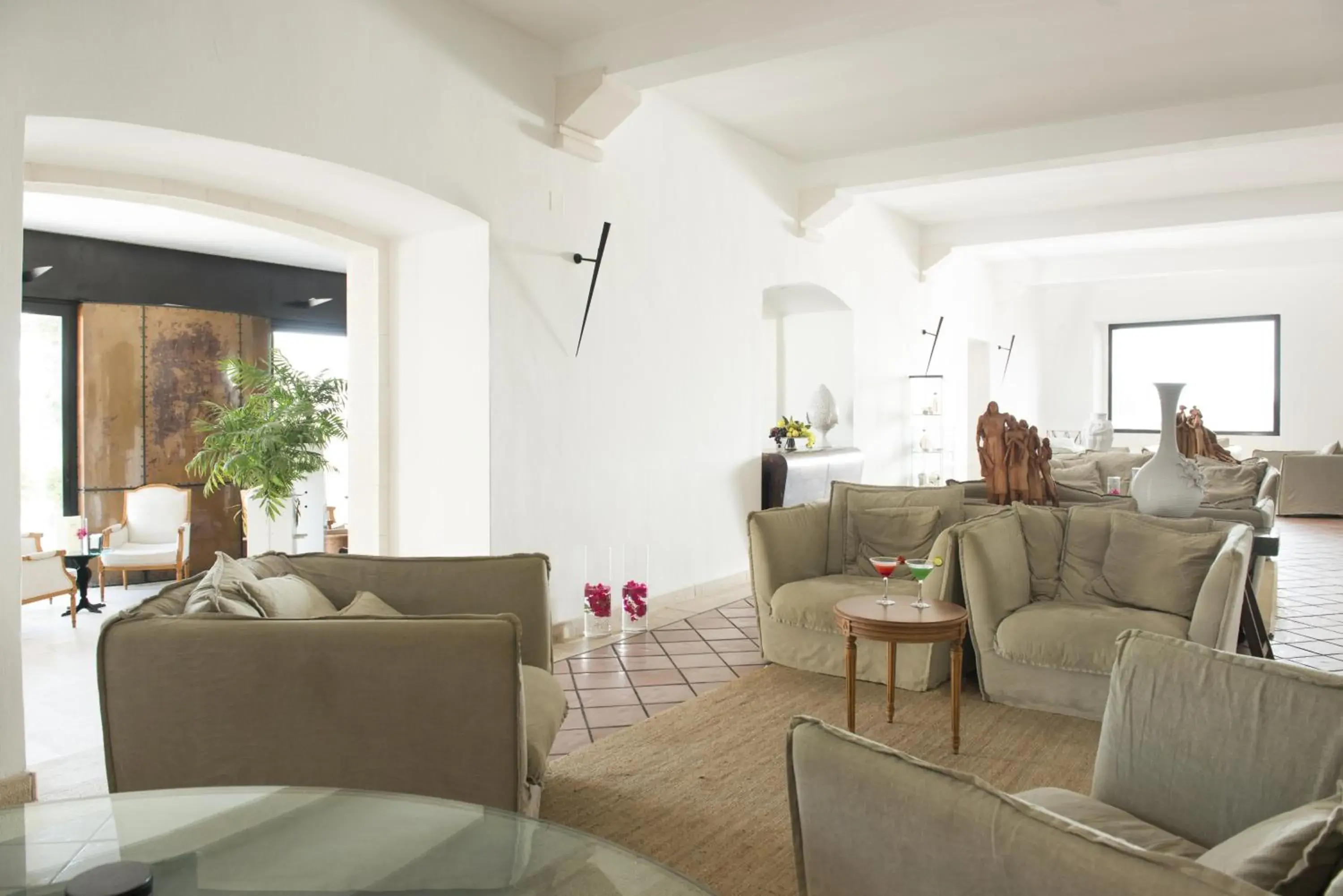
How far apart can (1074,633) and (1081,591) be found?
17.8 inches

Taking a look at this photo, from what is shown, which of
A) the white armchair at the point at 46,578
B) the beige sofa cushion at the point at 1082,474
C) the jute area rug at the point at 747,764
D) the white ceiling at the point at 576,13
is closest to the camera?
the jute area rug at the point at 747,764

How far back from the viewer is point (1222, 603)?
3.69 m

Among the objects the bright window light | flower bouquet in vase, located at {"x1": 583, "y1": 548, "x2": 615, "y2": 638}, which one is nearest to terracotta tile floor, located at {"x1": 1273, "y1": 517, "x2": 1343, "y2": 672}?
the bright window light

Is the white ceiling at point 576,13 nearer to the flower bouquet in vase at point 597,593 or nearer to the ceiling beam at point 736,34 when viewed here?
the ceiling beam at point 736,34

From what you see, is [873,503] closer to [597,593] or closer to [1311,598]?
[597,593]

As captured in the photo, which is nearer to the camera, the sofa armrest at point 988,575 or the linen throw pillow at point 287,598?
the linen throw pillow at point 287,598

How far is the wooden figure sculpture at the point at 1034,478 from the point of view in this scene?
4.96 m

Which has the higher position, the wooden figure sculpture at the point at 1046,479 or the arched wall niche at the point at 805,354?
the arched wall niche at the point at 805,354

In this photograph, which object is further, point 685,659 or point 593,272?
point 593,272

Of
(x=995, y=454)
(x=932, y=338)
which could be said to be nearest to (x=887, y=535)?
(x=995, y=454)

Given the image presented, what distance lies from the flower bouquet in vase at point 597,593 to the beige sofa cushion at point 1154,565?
8.48 ft

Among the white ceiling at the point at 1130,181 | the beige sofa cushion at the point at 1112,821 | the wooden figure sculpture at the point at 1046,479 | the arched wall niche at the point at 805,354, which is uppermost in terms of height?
the white ceiling at the point at 1130,181

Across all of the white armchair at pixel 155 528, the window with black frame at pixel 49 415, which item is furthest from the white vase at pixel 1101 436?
the window with black frame at pixel 49 415

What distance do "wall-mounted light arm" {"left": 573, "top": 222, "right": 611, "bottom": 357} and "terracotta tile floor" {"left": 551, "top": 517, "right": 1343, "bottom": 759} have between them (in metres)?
1.78
